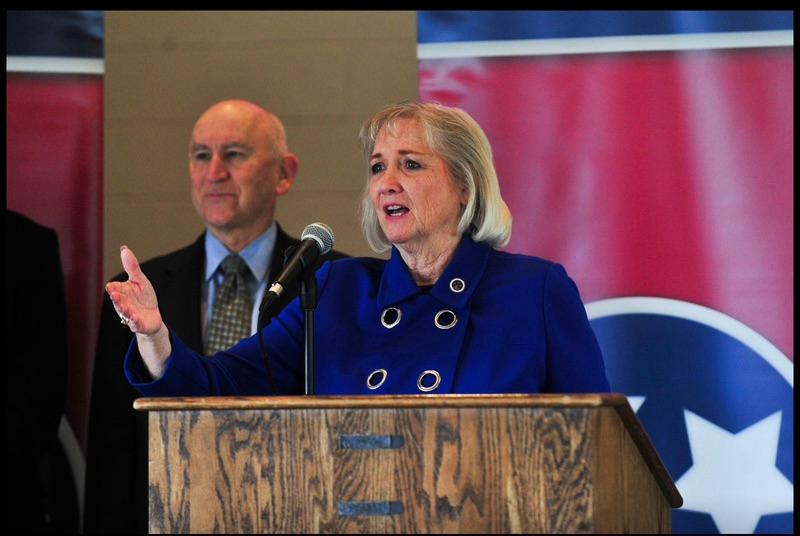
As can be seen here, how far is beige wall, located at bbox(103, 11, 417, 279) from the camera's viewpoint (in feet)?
14.2

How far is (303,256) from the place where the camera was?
2.49m

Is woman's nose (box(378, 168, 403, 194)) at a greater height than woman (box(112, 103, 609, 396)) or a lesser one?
greater

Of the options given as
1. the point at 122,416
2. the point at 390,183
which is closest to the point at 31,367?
the point at 122,416

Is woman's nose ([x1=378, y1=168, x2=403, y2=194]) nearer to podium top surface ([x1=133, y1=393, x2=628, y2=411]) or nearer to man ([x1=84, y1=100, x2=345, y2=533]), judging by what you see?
podium top surface ([x1=133, y1=393, x2=628, y2=411])

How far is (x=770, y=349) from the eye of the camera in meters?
4.06

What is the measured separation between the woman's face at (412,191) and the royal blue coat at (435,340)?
A: 0.07 m

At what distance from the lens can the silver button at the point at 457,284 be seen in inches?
110

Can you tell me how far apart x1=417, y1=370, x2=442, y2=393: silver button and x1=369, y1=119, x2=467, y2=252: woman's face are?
0.39 meters

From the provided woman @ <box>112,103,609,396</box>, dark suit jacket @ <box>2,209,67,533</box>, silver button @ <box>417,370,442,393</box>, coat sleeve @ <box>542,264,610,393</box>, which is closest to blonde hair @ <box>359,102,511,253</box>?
woman @ <box>112,103,609,396</box>

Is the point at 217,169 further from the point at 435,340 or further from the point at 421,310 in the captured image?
the point at 435,340

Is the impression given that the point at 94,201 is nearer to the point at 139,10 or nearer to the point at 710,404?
the point at 139,10
